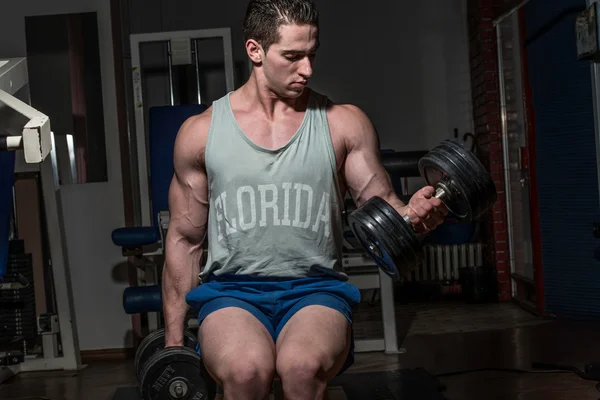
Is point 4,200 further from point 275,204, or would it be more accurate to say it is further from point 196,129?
point 275,204

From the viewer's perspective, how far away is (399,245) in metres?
1.90

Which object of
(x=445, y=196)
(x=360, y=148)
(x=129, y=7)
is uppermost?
(x=129, y=7)

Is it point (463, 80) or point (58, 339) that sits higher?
point (463, 80)

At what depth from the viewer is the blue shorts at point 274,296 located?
1.96 m

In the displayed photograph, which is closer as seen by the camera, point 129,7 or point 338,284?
point 338,284

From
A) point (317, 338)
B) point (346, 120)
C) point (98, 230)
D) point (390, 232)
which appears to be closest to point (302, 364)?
point (317, 338)

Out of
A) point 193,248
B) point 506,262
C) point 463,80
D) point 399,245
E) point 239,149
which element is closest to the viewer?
point 399,245

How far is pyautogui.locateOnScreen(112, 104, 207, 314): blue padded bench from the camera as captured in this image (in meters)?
3.97

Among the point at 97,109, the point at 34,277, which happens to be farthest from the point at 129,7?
the point at 34,277

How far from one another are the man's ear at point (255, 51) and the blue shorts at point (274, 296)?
525 millimetres

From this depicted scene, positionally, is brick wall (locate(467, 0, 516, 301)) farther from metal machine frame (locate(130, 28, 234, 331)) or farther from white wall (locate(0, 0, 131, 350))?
white wall (locate(0, 0, 131, 350))

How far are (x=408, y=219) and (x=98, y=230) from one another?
284cm

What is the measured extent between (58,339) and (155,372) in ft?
8.07

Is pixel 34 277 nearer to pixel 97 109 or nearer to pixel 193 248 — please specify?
pixel 97 109
